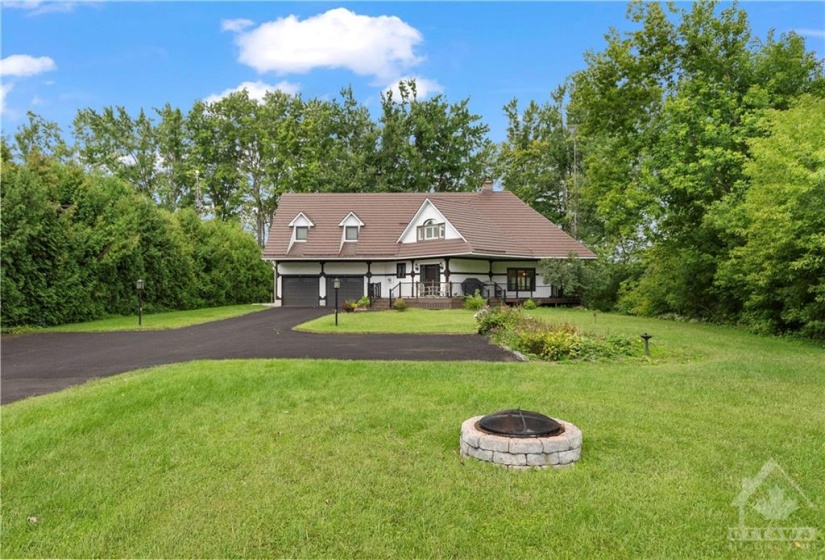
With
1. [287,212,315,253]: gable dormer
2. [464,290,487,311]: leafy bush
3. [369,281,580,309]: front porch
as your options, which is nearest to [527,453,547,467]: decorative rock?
[464,290,487,311]: leafy bush

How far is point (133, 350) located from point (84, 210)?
10248 millimetres

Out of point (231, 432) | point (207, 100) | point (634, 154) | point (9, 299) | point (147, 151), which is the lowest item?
point (231, 432)

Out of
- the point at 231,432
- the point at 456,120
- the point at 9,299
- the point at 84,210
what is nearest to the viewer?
the point at 231,432

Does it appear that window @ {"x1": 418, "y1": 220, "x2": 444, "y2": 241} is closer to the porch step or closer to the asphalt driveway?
the porch step

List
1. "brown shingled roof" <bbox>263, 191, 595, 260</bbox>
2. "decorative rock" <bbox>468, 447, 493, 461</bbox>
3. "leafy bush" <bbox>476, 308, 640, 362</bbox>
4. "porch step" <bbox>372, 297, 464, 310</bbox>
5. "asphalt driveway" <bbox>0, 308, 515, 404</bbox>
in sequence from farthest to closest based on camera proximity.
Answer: "brown shingled roof" <bbox>263, 191, 595, 260</bbox>
"porch step" <bbox>372, 297, 464, 310</bbox>
"leafy bush" <bbox>476, 308, 640, 362</bbox>
"asphalt driveway" <bbox>0, 308, 515, 404</bbox>
"decorative rock" <bbox>468, 447, 493, 461</bbox>

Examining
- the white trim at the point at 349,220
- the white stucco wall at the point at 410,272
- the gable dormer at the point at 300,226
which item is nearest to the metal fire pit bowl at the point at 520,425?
the white stucco wall at the point at 410,272

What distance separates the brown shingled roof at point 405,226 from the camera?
25266mm

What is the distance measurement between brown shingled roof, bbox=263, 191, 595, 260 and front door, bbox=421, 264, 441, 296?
828 millimetres

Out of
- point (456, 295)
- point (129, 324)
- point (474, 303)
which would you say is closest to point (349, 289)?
point (456, 295)

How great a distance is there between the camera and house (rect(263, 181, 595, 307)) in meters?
24.8

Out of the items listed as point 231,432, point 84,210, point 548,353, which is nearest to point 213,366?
point 231,432

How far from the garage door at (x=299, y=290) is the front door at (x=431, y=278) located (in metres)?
6.80

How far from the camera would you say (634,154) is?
65.4ft

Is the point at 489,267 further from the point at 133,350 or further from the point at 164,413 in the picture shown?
the point at 164,413
